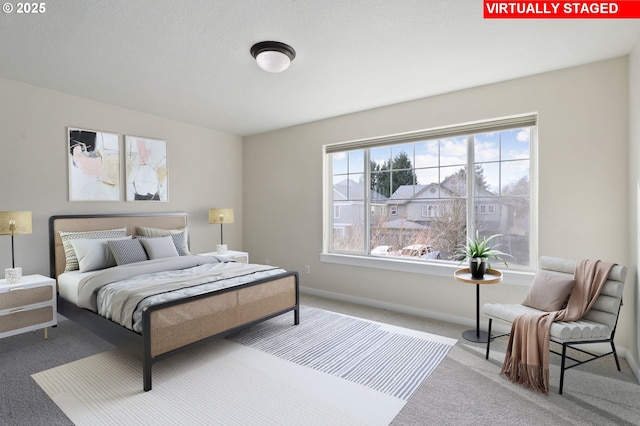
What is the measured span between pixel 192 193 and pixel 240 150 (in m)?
1.25

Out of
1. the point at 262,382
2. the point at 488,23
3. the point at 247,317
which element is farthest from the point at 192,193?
the point at 488,23

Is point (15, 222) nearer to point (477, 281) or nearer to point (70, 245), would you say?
point (70, 245)

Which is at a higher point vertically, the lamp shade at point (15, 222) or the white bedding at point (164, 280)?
the lamp shade at point (15, 222)

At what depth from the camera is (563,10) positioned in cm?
217

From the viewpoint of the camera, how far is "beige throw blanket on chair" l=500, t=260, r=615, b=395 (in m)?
2.27

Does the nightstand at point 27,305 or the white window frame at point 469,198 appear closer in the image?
the nightstand at point 27,305

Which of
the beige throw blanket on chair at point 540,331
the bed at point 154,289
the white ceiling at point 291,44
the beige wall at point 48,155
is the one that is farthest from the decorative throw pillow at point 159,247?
the beige throw blanket on chair at point 540,331

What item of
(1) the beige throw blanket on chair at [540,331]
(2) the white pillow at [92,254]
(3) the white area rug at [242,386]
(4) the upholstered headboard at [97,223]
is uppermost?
(4) the upholstered headboard at [97,223]

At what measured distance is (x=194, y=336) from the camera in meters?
2.61

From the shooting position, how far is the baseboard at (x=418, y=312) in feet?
8.87

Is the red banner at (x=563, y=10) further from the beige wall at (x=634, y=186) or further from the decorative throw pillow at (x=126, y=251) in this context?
the decorative throw pillow at (x=126, y=251)

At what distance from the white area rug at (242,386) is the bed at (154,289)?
218 mm

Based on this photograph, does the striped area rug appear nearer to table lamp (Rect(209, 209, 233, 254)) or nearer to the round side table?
the round side table

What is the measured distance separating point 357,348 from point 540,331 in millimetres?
1458
